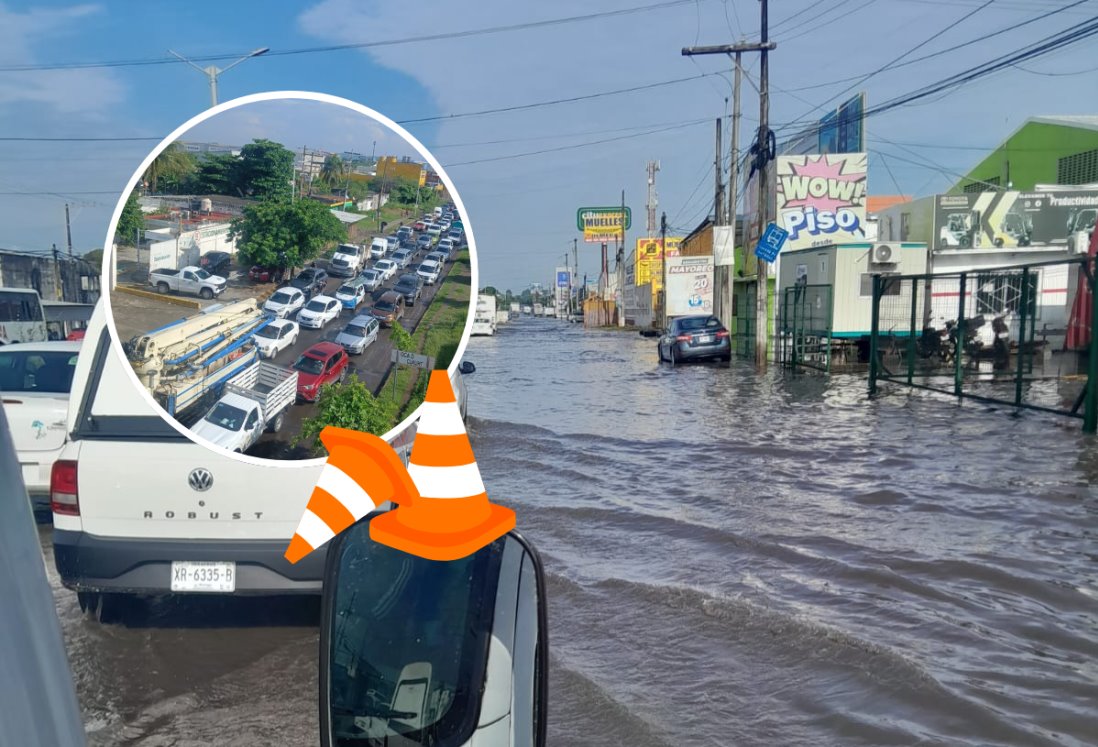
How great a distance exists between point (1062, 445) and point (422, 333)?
35.7 feet

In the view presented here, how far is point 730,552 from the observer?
23.9ft

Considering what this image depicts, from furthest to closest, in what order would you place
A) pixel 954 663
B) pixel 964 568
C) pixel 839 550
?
pixel 839 550
pixel 964 568
pixel 954 663

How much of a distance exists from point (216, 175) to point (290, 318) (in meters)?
0.42

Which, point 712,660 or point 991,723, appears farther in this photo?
point 712,660

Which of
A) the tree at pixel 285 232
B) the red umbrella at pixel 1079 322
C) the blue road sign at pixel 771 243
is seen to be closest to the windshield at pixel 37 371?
the tree at pixel 285 232

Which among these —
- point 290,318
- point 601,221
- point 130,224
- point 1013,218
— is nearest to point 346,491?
point 290,318

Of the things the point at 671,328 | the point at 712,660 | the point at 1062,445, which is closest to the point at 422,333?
the point at 712,660

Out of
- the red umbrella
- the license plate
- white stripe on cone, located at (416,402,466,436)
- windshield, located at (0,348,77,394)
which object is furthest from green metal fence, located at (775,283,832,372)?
white stripe on cone, located at (416,402,466,436)

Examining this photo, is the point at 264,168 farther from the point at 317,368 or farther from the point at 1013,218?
the point at 1013,218

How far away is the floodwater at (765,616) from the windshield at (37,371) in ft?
11.9

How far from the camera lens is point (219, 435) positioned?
2.34 m

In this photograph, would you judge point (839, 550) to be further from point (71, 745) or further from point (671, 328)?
point (671, 328)

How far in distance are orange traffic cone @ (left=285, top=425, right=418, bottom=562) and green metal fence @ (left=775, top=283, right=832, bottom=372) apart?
20.8 metres

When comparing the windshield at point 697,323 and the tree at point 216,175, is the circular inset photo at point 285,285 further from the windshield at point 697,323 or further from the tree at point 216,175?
the windshield at point 697,323
